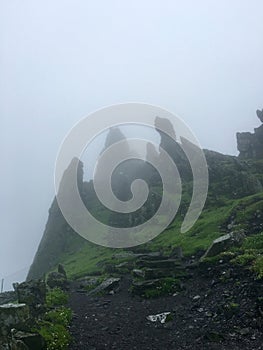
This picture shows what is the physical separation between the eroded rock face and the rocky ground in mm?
87234

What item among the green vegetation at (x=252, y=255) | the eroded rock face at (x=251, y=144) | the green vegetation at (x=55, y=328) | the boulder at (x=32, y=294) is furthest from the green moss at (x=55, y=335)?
the eroded rock face at (x=251, y=144)

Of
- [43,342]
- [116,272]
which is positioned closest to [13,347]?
[43,342]

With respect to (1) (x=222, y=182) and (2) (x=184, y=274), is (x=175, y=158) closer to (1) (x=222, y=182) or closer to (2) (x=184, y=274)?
(1) (x=222, y=182)

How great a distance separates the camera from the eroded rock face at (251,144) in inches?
4405

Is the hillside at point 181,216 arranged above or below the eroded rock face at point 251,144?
below

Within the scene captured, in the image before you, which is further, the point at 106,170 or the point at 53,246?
the point at 106,170

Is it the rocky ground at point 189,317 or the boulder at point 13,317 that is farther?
the rocky ground at point 189,317

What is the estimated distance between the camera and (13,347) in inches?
628

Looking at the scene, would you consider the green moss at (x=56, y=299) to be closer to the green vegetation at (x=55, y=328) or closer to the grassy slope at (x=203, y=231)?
the green vegetation at (x=55, y=328)

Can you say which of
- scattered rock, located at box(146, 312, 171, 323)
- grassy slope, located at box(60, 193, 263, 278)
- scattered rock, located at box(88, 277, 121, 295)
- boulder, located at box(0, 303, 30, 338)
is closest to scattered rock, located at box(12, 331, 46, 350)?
boulder, located at box(0, 303, 30, 338)

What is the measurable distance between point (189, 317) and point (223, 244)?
13.0 metres

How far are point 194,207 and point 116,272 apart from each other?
37.6m

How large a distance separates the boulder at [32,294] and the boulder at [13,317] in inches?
258

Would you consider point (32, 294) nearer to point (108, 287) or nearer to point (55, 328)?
point (55, 328)
